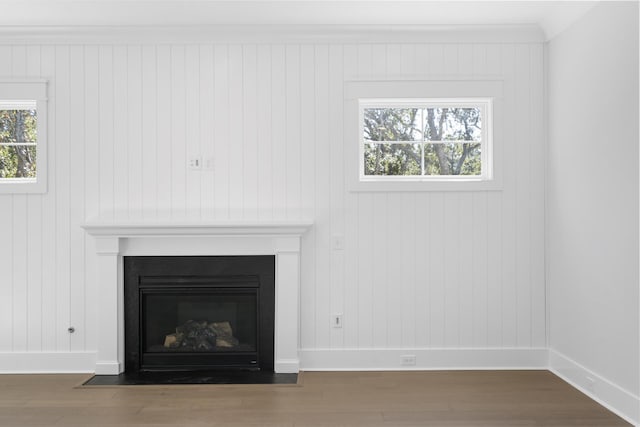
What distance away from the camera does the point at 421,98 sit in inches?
Answer: 164

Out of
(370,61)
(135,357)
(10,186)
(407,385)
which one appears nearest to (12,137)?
(10,186)

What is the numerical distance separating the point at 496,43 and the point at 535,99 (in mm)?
512

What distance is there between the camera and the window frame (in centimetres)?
415

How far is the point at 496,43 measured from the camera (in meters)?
4.15

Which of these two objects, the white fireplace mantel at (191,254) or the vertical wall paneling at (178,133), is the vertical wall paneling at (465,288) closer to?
the white fireplace mantel at (191,254)

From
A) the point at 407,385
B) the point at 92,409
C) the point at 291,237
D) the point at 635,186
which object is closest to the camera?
the point at 635,186

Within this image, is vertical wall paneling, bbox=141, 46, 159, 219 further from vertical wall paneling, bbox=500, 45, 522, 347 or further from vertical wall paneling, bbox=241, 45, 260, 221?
vertical wall paneling, bbox=500, 45, 522, 347

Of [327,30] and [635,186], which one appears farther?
[327,30]

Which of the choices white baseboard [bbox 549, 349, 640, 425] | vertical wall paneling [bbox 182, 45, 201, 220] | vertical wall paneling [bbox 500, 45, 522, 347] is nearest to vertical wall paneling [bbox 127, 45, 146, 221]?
vertical wall paneling [bbox 182, 45, 201, 220]

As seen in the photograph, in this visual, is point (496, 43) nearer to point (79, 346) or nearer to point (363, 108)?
point (363, 108)

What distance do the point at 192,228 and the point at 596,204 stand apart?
266 centimetres

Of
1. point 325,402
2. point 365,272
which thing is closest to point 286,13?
point 365,272

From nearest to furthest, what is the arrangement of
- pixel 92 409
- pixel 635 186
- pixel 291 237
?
pixel 635 186 → pixel 92 409 → pixel 291 237

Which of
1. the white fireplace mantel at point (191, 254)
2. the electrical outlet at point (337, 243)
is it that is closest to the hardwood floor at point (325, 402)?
the white fireplace mantel at point (191, 254)
